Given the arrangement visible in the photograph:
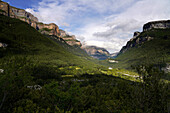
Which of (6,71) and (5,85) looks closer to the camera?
(5,85)

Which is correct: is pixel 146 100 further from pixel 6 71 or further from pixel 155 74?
pixel 6 71

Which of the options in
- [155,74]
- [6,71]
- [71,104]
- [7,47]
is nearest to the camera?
[155,74]

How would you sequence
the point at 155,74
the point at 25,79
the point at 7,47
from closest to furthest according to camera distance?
the point at 155,74, the point at 25,79, the point at 7,47

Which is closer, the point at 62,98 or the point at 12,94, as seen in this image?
the point at 12,94

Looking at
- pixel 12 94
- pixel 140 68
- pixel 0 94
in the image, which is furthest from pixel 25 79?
pixel 140 68

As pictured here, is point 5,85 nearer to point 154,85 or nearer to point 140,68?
point 140,68

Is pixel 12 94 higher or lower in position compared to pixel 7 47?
lower

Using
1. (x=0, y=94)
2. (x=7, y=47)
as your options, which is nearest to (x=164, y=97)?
(x=0, y=94)

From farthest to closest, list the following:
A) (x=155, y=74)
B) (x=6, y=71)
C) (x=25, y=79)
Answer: (x=25, y=79) < (x=6, y=71) < (x=155, y=74)

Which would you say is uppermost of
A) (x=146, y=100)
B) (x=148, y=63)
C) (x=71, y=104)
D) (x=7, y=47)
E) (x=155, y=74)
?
(x=7, y=47)
